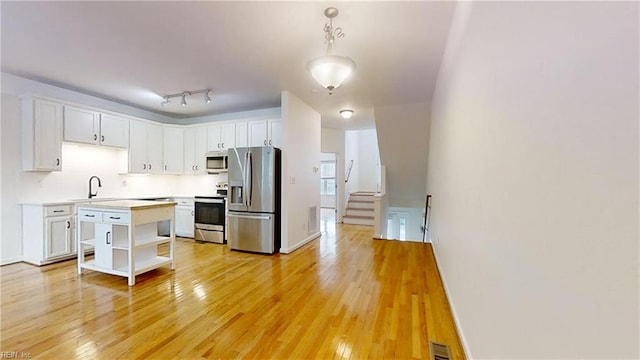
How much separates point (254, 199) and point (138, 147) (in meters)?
2.65

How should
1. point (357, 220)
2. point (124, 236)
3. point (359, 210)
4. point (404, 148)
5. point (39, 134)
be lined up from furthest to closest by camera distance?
1. point (359, 210)
2. point (357, 220)
3. point (404, 148)
4. point (39, 134)
5. point (124, 236)

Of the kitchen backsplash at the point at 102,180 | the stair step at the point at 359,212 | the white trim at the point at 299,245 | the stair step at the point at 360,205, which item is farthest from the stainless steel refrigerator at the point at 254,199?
the stair step at the point at 360,205

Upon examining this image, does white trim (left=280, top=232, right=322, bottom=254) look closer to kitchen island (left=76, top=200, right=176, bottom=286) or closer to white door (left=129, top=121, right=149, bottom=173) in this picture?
kitchen island (left=76, top=200, right=176, bottom=286)

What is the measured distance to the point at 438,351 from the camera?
1.93 metres

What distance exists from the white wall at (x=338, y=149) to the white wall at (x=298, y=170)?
83.4 inches

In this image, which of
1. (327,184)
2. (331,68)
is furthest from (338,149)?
(331,68)

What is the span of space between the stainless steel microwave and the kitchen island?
2.04m

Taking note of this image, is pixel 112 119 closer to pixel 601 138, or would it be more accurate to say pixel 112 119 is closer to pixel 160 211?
pixel 160 211

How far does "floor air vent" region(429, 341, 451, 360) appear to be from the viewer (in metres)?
1.86

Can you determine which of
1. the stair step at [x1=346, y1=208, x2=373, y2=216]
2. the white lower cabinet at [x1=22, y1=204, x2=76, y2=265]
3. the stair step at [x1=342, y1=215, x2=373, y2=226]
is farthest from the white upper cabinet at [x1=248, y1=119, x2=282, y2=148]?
the stair step at [x1=346, y1=208, x2=373, y2=216]

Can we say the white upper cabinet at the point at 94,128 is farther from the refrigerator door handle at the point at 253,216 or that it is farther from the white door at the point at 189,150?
the refrigerator door handle at the point at 253,216

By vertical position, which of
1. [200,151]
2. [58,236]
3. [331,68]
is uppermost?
[331,68]

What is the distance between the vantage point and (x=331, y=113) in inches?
234

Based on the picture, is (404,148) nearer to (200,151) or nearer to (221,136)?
(221,136)
